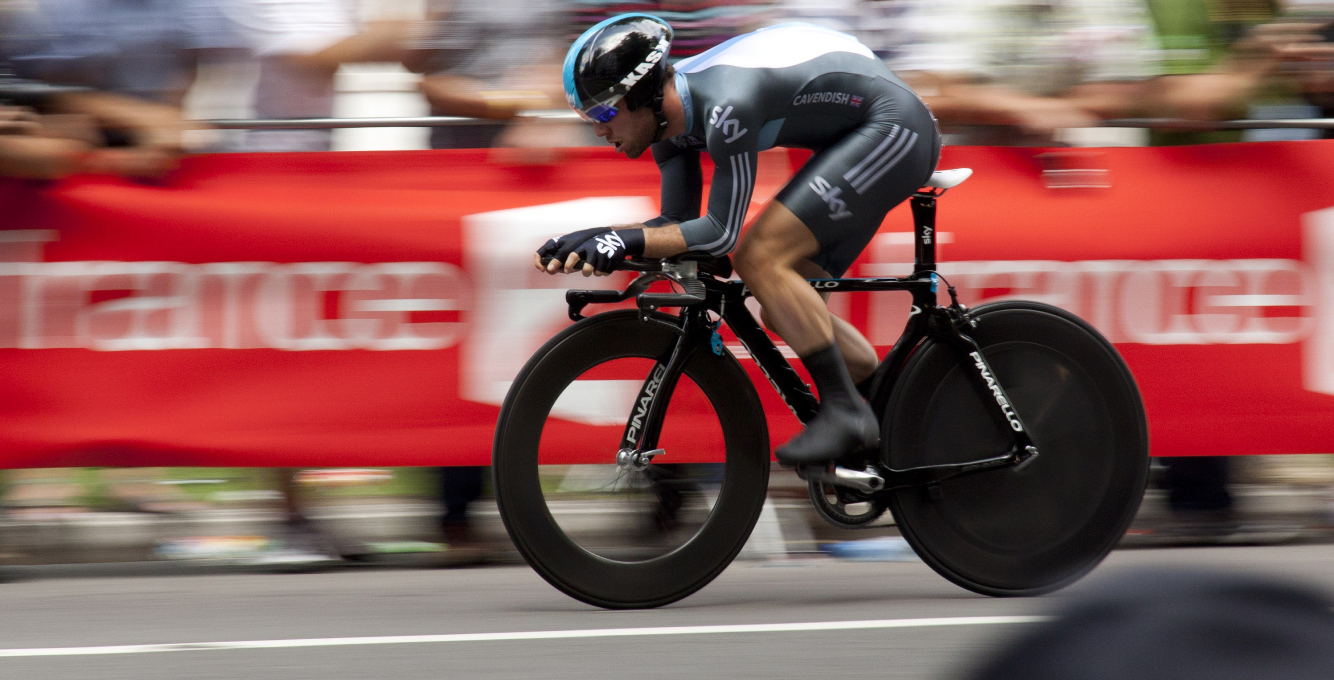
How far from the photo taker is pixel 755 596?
14.9ft

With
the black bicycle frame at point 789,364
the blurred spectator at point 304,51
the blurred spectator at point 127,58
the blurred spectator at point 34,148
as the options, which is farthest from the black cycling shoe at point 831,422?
the blurred spectator at point 34,148

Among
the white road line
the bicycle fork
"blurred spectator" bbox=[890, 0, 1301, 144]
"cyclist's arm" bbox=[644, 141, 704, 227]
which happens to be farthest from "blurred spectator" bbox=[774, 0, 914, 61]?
the white road line

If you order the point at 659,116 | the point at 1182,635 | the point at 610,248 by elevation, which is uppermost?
the point at 659,116

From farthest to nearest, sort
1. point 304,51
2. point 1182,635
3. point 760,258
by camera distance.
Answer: point 304,51 < point 760,258 < point 1182,635

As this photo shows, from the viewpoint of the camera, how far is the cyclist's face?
3982 millimetres

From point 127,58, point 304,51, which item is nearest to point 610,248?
point 304,51

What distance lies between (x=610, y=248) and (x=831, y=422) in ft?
2.76

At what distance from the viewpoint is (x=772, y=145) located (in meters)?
4.16

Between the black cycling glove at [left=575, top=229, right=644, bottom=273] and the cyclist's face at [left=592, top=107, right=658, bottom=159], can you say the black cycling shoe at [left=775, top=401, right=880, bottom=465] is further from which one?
the cyclist's face at [left=592, top=107, right=658, bottom=159]

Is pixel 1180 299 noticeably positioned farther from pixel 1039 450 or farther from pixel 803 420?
pixel 803 420

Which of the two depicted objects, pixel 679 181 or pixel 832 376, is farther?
pixel 679 181

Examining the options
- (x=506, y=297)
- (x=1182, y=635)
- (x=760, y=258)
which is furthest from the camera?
(x=506, y=297)

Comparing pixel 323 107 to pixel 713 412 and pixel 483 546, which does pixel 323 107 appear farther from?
pixel 713 412

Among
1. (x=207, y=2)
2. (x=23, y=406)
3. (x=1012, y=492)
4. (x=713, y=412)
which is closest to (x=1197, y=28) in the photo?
(x=1012, y=492)
